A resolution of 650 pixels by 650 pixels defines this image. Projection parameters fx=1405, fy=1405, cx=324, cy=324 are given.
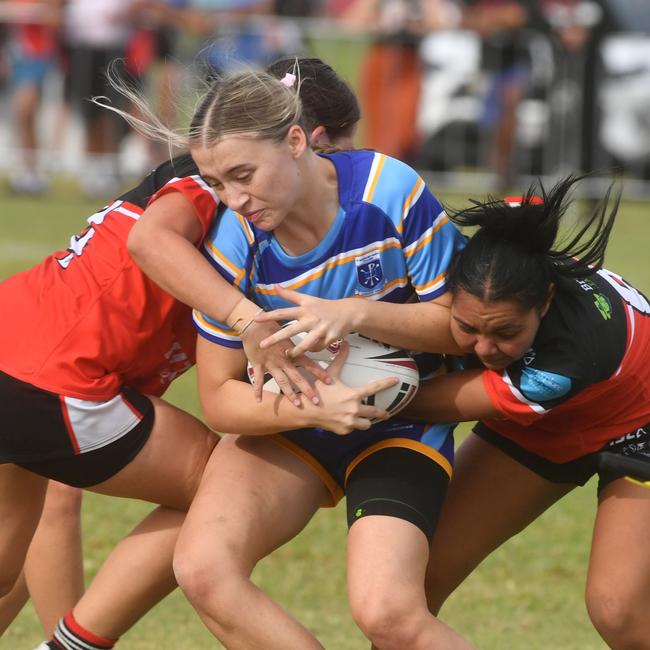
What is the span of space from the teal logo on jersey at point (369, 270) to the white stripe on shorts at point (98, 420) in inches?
30.8

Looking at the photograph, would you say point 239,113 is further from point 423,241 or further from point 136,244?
point 423,241

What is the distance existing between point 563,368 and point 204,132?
121 cm

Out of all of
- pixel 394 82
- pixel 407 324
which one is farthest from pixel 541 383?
pixel 394 82

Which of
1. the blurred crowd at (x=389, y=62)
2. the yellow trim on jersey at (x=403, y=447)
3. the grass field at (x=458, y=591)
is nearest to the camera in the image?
the yellow trim on jersey at (x=403, y=447)

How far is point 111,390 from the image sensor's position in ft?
13.5

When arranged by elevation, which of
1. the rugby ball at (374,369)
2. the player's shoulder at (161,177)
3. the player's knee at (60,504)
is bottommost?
the player's knee at (60,504)

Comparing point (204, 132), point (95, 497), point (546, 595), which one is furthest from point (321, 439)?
point (95, 497)

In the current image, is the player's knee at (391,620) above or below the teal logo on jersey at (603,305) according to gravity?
below

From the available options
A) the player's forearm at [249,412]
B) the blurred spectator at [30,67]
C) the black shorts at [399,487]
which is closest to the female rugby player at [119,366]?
the player's forearm at [249,412]

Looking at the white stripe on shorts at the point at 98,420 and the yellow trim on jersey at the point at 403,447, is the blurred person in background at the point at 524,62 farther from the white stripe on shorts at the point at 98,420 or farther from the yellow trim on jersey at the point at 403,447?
the white stripe on shorts at the point at 98,420

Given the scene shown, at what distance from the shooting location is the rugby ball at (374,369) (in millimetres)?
4016

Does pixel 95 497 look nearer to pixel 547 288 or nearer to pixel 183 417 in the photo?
pixel 183 417

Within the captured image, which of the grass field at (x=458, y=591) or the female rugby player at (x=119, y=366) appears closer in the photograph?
the female rugby player at (x=119, y=366)

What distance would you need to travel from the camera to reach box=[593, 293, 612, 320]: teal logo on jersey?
4152 mm
